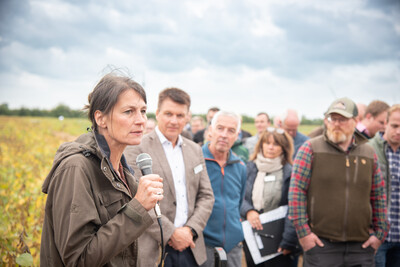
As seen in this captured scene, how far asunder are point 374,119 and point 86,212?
4602 mm

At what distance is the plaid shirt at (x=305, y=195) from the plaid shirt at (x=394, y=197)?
39 cm

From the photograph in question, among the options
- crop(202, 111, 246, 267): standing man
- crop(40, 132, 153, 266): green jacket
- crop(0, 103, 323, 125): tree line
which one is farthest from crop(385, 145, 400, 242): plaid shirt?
crop(0, 103, 323, 125): tree line

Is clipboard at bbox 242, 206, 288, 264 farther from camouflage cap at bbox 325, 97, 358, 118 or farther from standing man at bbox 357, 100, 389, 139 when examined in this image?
standing man at bbox 357, 100, 389, 139

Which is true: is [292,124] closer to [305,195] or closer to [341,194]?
[305,195]

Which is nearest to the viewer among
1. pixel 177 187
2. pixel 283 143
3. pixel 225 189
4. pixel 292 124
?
pixel 177 187

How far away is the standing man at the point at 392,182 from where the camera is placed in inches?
145

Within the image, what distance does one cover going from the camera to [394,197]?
3727mm

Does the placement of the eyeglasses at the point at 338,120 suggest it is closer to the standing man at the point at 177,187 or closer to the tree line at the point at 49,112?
the standing man at the point at 177,187

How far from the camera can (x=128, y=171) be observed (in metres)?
2.07

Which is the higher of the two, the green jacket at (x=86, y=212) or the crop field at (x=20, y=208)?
the green jacket at (x=86, y=212)

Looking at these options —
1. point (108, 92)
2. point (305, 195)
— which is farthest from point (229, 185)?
point (108, 92)

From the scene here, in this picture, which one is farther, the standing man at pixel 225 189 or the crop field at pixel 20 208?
the standing man at pixel 225 189

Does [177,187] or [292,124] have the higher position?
[292,124]

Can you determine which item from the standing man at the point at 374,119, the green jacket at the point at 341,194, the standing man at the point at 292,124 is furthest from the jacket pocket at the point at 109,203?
the standing man at the point at 292,124
